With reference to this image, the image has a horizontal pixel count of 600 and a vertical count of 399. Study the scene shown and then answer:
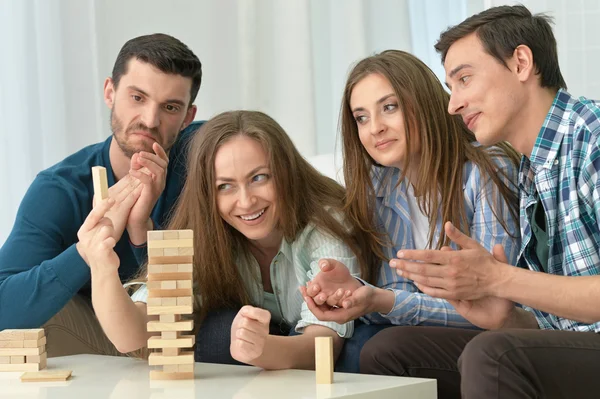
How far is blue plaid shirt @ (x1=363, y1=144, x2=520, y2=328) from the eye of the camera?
6.68 ft

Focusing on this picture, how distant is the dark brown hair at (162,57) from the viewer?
251 centimetres

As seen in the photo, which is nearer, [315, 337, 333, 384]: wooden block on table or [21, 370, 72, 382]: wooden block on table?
[315, 337, 333, 384]: wooden block on table

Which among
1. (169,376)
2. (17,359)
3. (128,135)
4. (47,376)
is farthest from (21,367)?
(128,135)

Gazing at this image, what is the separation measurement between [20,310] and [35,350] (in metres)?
0.42

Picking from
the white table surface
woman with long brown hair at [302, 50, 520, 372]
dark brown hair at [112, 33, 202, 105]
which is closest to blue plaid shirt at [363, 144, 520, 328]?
woman with long brown hair at [302, 50, 520, 372]

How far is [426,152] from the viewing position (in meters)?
2.17

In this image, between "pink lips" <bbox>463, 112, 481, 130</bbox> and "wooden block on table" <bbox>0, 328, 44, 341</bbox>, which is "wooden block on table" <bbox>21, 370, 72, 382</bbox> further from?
"pink lips" <bbox>463, 112, 481, 130</bbox>

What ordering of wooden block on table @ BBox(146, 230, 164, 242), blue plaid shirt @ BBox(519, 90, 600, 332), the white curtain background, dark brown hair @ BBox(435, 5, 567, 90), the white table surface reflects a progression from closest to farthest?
the white table surface
wooden block on table @ BBox(146, 230, 164, 242)
blue plaid shirt @ BBox(519, 90, 600, 332)
dark brown hair @ BBox(435, 5, 567, 90)
the white curtain background

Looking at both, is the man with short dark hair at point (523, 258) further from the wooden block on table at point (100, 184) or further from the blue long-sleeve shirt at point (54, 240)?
the blue long-sleeve shirt at point (54, 240)

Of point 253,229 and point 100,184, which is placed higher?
point 100,184

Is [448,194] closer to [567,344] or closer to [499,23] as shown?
[499,23]

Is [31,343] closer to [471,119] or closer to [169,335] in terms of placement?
[169,335]

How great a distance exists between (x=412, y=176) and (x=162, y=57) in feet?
2.58

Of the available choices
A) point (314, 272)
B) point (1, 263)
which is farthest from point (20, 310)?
point (314, 272)
